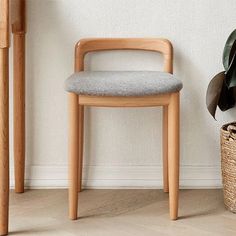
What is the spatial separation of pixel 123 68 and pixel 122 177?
476mm

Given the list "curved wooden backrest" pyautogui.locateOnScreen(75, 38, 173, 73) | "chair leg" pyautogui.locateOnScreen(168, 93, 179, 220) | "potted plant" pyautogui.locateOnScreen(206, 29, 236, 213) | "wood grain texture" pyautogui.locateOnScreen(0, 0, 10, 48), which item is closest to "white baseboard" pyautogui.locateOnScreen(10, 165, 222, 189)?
"potted plant" pyautogui.locateOnScreen(206, 29, 236, 213)

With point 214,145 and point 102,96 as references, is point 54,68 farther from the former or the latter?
point 214,145

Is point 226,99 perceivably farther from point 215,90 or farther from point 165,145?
point 165,145

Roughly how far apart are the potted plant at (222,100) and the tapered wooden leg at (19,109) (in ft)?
2.49

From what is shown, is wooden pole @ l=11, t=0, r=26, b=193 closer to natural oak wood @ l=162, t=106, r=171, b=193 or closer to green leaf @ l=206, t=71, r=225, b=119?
natural oak wood @ l=162, t=106, r=171, b=193

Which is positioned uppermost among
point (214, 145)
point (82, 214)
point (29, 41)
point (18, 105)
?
point (29, 41)

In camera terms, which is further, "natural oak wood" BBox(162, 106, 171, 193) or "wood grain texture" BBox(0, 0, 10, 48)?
"natural oak wood" BBox(162, 106, 171, 193)

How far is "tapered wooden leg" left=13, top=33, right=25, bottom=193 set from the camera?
2221mm

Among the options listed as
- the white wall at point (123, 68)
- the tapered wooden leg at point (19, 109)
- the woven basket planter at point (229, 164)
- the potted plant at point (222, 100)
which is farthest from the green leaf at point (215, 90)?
the tapered wooden leg at point (19, 109)

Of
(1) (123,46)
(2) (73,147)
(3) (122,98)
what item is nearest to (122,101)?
(3) (122,98)

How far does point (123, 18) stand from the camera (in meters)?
2.28

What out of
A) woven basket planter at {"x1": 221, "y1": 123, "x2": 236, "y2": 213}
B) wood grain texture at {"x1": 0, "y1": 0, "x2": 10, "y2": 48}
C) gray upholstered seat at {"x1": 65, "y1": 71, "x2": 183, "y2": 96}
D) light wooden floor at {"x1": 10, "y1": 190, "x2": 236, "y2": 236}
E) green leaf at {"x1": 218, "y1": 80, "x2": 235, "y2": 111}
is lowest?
light wooden floor at {"x1": 10, "y1": 190, "x2": 236, "y2": 236}

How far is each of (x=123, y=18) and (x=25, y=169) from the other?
2.55ft

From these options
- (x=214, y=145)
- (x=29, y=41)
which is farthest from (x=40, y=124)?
(x=214, y=145)
